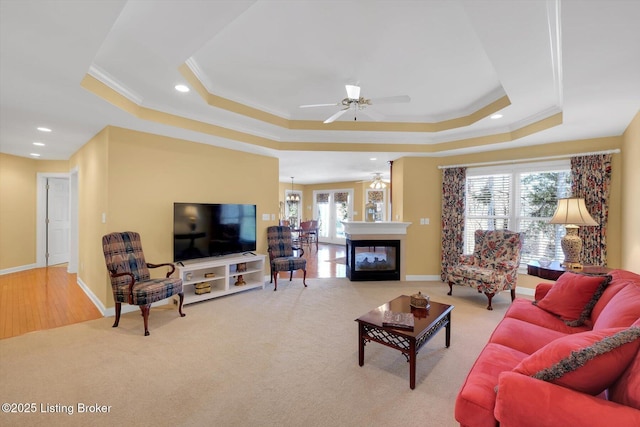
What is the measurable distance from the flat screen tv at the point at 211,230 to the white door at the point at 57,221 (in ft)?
15.0

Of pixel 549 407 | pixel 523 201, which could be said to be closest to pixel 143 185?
pixel 549 407

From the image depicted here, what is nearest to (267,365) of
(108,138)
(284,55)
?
(284,55)

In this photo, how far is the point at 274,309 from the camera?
3.82 m

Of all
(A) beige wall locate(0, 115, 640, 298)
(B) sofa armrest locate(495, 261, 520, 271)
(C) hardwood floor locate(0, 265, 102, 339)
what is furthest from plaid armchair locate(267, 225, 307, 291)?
(B) sofa armrest locate(495, 261, 520, 271)

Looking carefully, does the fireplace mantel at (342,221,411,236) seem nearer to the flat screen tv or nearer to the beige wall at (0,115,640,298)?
the beige wall at (0,115,640,298)

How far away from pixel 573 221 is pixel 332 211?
7.93 m

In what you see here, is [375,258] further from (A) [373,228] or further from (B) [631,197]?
(B) [631,197]

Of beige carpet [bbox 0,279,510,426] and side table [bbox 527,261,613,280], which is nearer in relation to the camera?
beige carpet [bbox 0,279,510,426]

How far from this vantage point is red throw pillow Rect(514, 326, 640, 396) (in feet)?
3.80

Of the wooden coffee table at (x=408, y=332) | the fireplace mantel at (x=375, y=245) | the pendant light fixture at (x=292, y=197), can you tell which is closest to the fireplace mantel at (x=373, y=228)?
the fireplace mantel at (x=375, y=245)

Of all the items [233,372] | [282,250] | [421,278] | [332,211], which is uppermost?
[332,211]

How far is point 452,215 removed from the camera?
5156 millimetres

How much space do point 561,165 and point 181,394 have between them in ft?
18.0

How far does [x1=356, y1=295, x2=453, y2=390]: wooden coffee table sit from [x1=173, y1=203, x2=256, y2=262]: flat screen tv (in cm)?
272
